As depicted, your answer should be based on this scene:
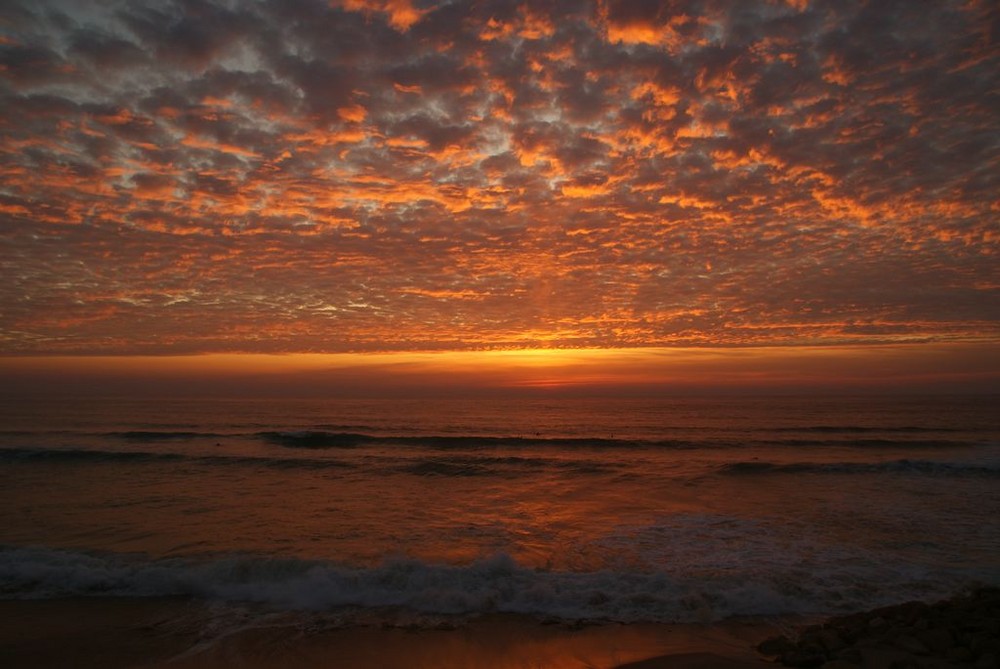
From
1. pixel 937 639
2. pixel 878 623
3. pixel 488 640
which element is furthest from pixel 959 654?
pixel 488 640

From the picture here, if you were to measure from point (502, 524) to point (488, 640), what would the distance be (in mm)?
6429

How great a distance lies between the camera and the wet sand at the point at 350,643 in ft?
22.8

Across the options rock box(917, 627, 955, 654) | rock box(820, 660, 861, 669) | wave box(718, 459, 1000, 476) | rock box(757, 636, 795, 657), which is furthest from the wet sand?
wave box(718, 459, 1000, 476)

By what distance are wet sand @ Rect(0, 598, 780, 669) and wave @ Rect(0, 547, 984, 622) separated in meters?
0.56

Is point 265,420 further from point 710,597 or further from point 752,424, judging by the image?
point 710,597

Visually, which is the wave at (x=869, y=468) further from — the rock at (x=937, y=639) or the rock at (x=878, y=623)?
the rock at (x=937, y=639)

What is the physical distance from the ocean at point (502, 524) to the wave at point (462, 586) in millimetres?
40

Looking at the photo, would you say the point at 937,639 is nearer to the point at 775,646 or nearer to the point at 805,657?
the point at 805,657

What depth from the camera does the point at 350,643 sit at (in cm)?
759

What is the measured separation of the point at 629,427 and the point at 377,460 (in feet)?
71.5

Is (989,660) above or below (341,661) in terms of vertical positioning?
above

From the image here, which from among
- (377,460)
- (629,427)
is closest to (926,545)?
(377,460)

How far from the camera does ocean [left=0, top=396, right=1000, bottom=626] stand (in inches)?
364

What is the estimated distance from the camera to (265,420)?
44656 mm
